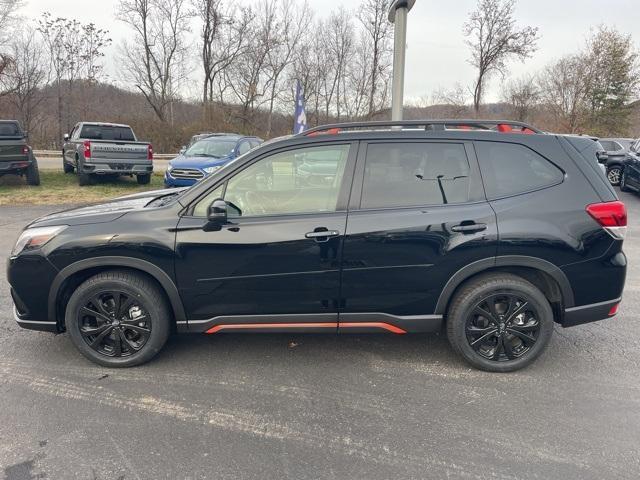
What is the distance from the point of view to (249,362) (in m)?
3.46

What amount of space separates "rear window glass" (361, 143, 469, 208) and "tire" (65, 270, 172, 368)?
1.76 meters

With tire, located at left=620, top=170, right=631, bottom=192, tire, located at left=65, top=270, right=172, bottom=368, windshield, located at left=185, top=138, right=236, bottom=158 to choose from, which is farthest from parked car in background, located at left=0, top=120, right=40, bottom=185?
tire, located at left=620, top=170, right=631, bottom=192

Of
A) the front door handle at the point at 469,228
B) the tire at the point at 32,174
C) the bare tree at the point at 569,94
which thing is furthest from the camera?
the bare tree at the point at 569,94

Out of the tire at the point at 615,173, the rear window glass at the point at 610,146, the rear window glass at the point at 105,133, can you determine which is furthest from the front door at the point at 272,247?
the rear window glass at the point at 610,146

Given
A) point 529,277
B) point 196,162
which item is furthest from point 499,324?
point 196,162

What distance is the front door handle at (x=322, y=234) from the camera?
3133 millimetres

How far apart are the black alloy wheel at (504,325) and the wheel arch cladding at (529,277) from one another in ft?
0.66

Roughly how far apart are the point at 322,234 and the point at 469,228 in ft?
3.51

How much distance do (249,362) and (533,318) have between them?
2.22 metres

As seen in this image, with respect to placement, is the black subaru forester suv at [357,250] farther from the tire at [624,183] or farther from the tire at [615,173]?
the tire at [615,173]

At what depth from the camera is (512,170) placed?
3299 mm

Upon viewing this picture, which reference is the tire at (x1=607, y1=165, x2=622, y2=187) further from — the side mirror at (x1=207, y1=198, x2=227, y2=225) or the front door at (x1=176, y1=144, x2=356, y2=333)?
the side mirror at (x1=207, y1=198, x2=227, y2=225)

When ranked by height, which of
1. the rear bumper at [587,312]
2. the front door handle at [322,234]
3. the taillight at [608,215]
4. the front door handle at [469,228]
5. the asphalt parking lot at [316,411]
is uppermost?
the taillight at [608,215]

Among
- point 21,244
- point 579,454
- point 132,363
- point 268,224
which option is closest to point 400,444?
point 579,454
